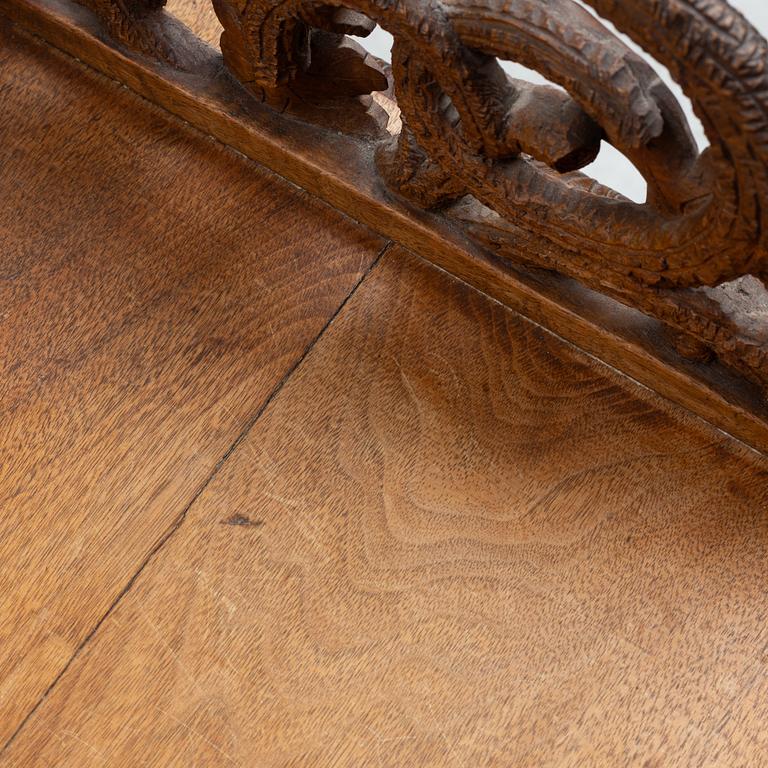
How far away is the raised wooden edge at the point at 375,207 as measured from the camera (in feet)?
2.15

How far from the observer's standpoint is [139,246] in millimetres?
759

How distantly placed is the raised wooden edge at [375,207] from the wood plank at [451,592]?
1.3 inches

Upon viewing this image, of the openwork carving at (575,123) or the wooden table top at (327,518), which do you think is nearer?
the openwork carving at (575,123)

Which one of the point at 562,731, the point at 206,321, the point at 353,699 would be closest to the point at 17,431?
the point at 206,321

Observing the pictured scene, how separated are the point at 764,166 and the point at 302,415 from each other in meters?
0.32

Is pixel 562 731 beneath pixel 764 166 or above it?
beneath

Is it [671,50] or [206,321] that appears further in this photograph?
[206,321]

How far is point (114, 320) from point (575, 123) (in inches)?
12.6

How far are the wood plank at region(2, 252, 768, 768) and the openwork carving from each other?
0.09m

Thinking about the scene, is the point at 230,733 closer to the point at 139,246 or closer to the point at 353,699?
the point at 353,699

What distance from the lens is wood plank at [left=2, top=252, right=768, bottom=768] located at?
639 mm

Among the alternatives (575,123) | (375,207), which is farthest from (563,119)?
(375,207)

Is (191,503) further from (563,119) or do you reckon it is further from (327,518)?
(563,119)

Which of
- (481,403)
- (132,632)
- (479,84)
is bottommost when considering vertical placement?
(132,632)
